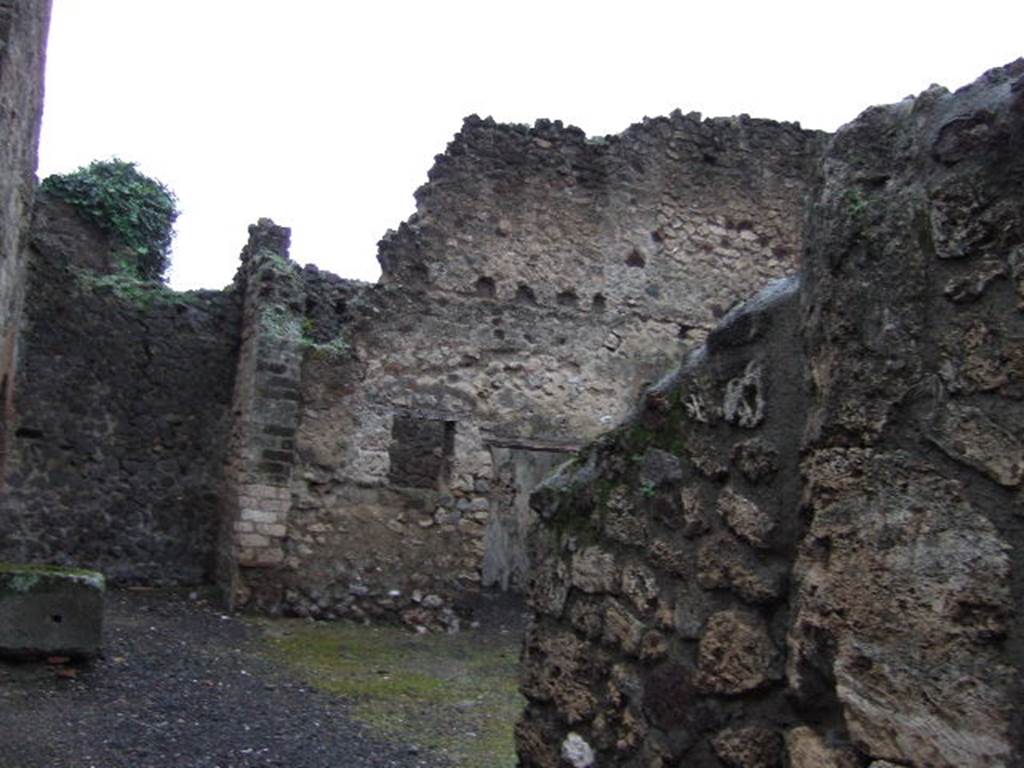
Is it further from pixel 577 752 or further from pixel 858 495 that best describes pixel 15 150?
pixel 858 495

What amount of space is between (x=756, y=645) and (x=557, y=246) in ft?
28.6

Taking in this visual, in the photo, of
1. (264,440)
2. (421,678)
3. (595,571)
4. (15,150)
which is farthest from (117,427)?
(595,571)

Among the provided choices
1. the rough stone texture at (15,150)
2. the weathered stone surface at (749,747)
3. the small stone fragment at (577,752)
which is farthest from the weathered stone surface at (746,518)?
the rough stone texture at (15,150)

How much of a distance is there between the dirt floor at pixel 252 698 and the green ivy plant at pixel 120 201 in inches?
188

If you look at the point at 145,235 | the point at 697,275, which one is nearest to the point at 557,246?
the point at 697,275

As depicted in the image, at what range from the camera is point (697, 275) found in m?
11.4

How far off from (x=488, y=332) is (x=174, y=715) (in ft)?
18.2

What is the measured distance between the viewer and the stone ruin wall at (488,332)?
9438mm

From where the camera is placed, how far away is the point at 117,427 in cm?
947

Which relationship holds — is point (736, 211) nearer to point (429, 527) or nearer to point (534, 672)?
point (429, 527)

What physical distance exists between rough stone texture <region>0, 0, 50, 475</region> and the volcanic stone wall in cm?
28

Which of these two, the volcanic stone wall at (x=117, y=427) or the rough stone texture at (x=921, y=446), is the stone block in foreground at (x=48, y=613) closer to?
the volcanic stone wall at (x=117, y=427)

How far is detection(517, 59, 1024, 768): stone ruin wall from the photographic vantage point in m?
1.79

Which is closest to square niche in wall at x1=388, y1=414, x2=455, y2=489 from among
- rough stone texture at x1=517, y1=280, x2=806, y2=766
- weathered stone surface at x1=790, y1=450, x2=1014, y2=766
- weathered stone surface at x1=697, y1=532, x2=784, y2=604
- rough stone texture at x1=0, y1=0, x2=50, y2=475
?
rough stone texture at x1=0, y1=0, x2=50, y2=475
